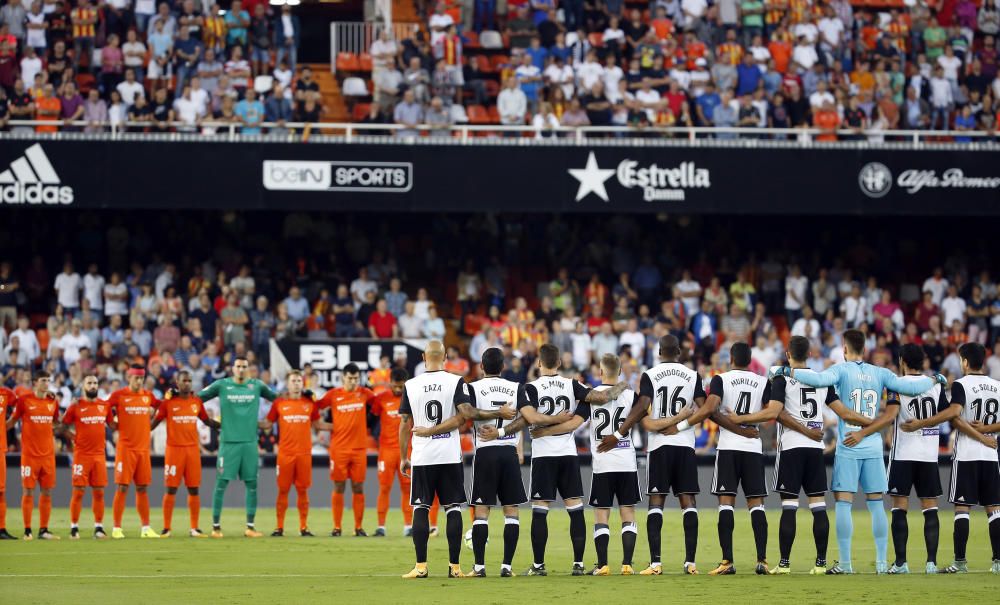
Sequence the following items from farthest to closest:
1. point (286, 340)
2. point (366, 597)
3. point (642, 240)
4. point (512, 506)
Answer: point (642, 240), point (286, 340), point (512, 506), point (366, 597)

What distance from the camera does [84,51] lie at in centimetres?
3064

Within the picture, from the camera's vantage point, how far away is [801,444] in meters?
14.2

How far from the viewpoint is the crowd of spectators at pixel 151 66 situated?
94.9ft

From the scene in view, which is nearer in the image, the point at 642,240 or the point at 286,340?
the point at 286,340

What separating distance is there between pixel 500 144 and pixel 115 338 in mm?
8658

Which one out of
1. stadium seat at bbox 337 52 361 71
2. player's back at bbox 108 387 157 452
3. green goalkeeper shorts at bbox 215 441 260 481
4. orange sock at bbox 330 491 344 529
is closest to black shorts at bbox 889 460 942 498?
orange sock at bbox 330 491 344 529

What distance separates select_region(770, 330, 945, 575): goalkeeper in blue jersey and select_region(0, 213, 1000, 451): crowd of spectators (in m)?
12.7

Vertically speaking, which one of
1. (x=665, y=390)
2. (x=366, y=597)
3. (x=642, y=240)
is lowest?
(x=366, y=597)

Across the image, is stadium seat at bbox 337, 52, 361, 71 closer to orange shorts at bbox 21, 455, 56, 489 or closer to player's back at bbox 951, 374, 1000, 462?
orange shorts at bbox 21, 455, 56, 489

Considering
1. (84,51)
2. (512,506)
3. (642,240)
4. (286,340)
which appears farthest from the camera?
(642,240)

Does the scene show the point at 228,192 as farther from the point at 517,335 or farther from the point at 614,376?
the point at 614,376

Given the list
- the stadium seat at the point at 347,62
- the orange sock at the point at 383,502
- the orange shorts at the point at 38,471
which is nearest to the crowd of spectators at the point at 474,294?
the stadium seat at the point at 347,62

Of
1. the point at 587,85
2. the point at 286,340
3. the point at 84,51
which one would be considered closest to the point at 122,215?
the point at 84,51

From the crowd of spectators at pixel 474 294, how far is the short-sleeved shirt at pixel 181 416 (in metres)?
6.05
